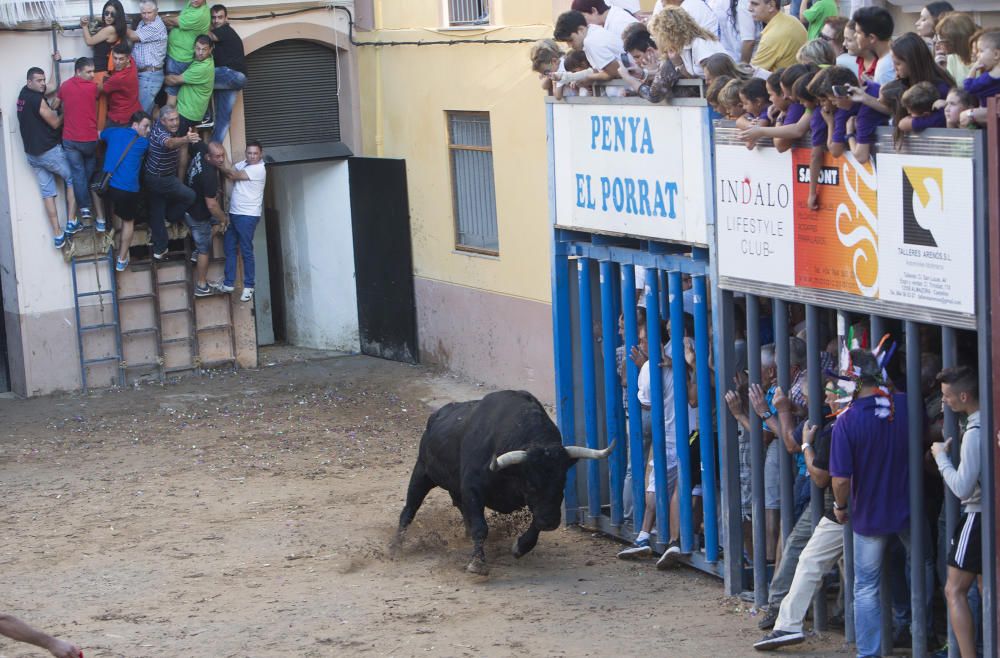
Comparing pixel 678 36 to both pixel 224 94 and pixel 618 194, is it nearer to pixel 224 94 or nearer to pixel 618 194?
pixel 618 194

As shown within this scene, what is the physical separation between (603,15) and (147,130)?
7455 mm

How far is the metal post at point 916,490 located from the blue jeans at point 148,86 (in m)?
12.0

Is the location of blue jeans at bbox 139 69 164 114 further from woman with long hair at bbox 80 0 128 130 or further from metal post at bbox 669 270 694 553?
metal post at bbox 669 270 694 553

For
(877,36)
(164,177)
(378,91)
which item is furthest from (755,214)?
(378,91)

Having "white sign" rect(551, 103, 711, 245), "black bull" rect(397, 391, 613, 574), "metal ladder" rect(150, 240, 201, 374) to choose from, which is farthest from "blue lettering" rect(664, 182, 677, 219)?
"metal ladder" rect(150, 240, 201, 374)

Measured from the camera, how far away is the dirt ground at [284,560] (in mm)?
9562

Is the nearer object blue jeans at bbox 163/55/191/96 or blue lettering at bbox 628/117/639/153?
blue lettering at bbox 628/117/639/153

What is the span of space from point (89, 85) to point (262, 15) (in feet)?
8.73

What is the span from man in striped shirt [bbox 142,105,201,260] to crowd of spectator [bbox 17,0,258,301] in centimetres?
1

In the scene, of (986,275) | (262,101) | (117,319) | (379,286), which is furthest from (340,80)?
(986,275)

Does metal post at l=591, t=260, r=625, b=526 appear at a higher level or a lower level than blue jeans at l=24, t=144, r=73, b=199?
lower

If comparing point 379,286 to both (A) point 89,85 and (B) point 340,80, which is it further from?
(A) point 89,85

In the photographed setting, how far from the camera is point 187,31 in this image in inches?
704

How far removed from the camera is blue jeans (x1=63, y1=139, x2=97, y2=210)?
688 inches
